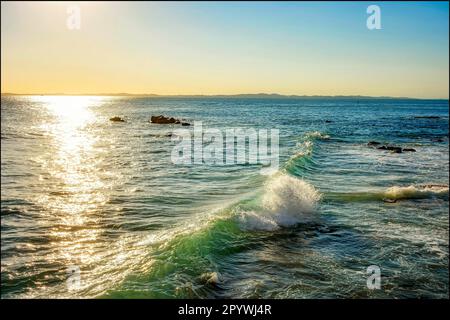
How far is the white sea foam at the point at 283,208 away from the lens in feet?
51.3

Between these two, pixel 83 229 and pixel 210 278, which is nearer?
pixel 210 278

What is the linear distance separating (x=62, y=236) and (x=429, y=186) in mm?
20132

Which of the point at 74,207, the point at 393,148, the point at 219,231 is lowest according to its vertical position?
the point at 219,231

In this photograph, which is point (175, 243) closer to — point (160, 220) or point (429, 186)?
point (160, 220)

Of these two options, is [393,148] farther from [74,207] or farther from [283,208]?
[74,207]

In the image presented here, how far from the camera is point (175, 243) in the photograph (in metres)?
12.8

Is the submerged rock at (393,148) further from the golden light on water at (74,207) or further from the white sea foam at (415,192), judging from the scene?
the golden light on water at (74,207)

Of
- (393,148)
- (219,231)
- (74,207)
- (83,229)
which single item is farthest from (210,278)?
(393,148)

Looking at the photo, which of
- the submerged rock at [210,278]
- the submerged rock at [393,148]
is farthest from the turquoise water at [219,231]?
the submerged rock at [393,148]

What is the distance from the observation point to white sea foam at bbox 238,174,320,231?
51.3 feet

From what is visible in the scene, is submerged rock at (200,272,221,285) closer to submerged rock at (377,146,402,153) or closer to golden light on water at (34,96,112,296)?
golden light on water at (34,96,112,296)

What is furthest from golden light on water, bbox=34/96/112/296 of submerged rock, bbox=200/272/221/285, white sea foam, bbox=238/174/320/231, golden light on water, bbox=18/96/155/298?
white sea foam, bbox=238/174/320/231

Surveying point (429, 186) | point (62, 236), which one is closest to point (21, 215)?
point (62, 236)

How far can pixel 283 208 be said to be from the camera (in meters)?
17.2
